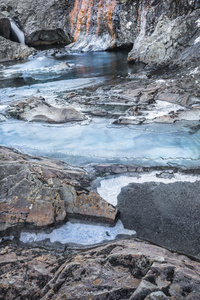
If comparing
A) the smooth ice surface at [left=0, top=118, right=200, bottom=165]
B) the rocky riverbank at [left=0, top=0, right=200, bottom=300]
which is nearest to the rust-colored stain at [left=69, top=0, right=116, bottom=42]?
the rocky riverbank at [left=0, top=0, right=200, bottom=300]

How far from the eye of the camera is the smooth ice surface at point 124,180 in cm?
296

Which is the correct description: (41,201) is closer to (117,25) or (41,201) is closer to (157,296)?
(157,296)

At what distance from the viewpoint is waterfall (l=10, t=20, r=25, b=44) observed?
739 inches

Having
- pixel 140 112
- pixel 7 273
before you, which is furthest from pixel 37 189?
pixel 140 112

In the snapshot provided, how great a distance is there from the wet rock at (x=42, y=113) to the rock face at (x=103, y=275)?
367cm

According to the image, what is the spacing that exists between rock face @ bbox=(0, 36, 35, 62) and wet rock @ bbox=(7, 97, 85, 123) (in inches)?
401

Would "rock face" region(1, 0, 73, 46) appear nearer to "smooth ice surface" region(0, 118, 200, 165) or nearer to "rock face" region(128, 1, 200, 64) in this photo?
"rock face" region(128, 1, 200, 64)

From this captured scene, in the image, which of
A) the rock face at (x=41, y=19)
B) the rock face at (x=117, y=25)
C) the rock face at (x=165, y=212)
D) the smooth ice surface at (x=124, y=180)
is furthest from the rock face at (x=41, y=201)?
the rock face at (x=41, y=19)

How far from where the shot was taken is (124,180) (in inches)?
124

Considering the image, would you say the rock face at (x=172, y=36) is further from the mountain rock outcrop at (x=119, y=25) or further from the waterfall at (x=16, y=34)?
the waterfall at (x=16, y=34)

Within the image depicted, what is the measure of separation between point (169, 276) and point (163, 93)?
525 cm

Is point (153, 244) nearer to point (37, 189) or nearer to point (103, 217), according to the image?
point (103, 217)

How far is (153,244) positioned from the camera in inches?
85.7

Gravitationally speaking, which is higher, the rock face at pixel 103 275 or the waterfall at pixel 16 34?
the waterfall at pixel 16 34
